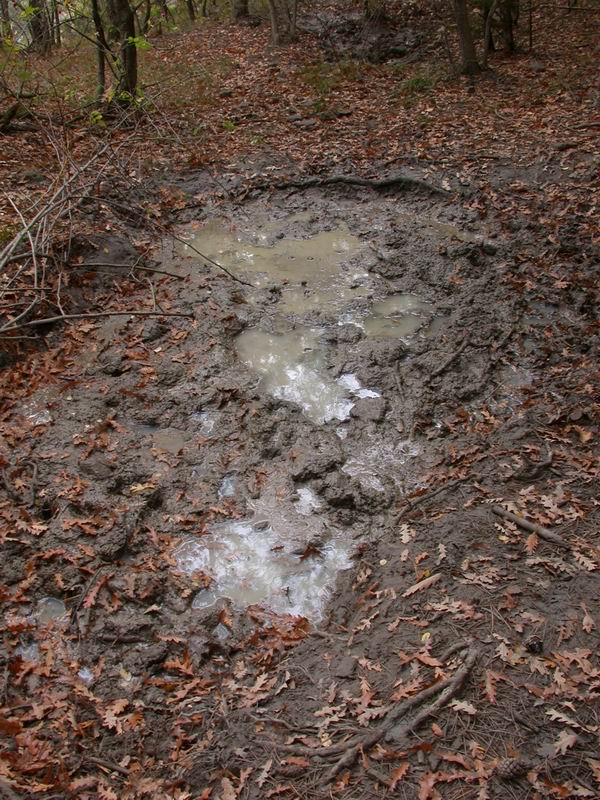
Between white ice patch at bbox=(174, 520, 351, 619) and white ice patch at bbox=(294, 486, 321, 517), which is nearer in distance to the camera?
white ice patch at bbox=(174, 520, 351, 619)

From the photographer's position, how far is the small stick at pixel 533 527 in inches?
173

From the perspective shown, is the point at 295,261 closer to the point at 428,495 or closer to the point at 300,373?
the point at 300,373

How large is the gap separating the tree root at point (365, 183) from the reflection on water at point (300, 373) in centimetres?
426

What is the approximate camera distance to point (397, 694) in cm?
366

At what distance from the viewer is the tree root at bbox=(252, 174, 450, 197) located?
1029 centimetres

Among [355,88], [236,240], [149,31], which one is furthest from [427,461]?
[149,31]

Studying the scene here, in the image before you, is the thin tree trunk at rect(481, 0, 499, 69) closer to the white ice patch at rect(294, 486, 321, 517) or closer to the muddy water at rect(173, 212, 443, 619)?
the muddy water at rect(173, 212, 443, 619)

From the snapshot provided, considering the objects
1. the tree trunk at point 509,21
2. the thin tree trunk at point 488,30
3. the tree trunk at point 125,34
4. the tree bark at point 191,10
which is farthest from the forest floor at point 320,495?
the tree bark at point 191,10

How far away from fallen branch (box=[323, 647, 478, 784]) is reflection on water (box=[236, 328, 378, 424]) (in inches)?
126

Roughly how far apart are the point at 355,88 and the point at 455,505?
12576mm

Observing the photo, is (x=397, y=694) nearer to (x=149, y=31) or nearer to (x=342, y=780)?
(x=342, y=780)

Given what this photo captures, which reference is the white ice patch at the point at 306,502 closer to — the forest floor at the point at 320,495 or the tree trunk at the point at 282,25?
the forest floor at the point at 320,495

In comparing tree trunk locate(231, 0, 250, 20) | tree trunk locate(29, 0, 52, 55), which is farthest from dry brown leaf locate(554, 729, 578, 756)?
tree trunk locate(231, 0, 250, 20)

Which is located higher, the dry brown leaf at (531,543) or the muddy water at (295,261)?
the muddy water at (295,261)
